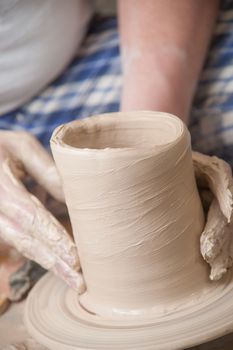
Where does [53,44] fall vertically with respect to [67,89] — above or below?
above

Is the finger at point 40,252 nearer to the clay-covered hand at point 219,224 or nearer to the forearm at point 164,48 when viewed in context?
the clay-covered hand at point 219,224

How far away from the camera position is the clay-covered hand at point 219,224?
122cm

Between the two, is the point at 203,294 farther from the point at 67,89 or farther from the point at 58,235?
the point at 67,89

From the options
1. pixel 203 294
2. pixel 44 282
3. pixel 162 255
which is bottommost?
pixel 44 282

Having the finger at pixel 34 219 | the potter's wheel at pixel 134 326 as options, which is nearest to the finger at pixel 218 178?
the potter's wheel at pixel 134 326

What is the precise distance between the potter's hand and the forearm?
0.92 feet

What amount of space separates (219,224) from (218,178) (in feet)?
0.29

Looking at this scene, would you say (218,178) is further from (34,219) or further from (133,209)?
(34,219)

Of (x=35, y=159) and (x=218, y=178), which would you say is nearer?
(x=218, y=178)

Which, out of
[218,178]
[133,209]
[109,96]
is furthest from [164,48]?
[133,209]

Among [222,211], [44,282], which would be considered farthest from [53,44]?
[222,211]

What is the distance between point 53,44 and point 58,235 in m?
0.73

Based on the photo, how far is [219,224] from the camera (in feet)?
4.07

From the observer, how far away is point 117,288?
1.25 metres
